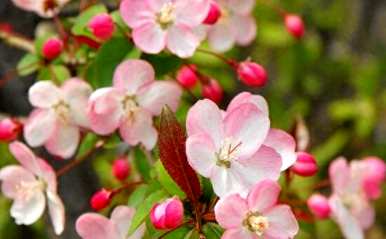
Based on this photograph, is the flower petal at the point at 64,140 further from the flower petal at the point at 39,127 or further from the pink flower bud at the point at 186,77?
the pink flower bud at the point at 186,77

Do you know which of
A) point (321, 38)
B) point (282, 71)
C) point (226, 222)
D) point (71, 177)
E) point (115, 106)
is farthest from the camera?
point (321, 38)

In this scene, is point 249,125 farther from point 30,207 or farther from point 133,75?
point 30,207

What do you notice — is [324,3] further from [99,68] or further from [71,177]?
[99,68]

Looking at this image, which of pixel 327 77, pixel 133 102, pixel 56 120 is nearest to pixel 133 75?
pixel 133 102

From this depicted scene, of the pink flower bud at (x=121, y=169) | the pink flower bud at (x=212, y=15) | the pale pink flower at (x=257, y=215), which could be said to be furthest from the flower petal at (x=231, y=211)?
the pink flower bud at (x=121, y=169)

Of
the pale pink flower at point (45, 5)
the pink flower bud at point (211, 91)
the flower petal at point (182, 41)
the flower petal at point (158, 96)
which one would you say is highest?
the flower petal at point (182, 41)

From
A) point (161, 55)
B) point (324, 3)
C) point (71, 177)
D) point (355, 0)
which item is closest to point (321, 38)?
point (324, 3)
